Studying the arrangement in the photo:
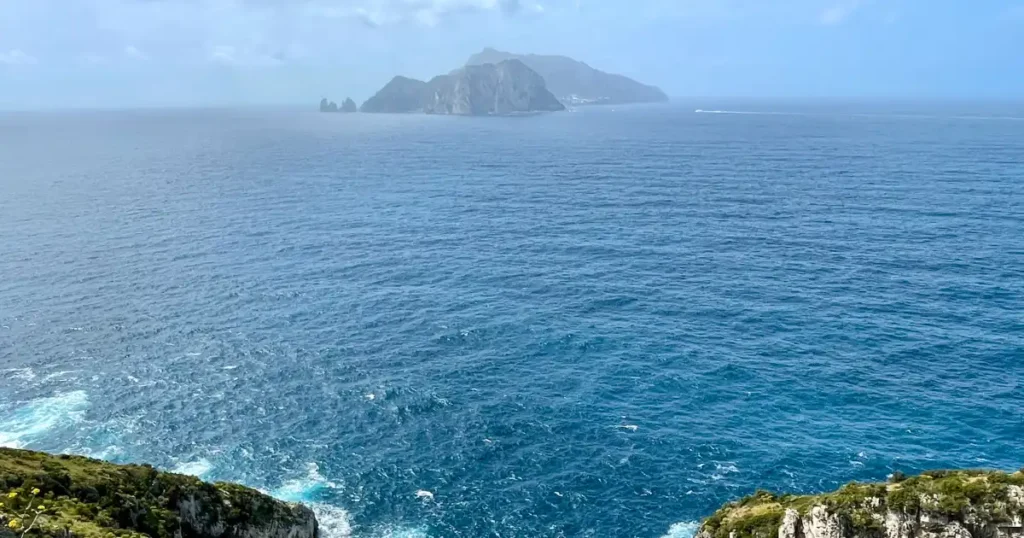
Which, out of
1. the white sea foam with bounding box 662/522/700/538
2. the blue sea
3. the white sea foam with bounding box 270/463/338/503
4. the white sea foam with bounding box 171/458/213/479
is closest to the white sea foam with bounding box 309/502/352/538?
the blue sea

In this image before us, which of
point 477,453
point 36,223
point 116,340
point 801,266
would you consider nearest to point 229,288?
point 116,340

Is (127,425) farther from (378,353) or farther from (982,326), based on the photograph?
(982,326)

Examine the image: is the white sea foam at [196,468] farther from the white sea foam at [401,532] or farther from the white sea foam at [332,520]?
the white sea foam at [401,532]

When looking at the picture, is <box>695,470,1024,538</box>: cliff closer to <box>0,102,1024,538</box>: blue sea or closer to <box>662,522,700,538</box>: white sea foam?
<box>662,522,700,538</box>: white sea foam

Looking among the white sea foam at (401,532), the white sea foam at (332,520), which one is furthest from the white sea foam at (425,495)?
the white sea foam at (332,520)

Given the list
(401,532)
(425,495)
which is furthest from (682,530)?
(401,532)

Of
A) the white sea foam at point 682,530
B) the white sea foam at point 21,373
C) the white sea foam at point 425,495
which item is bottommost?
the white sea foam at point 682,530
